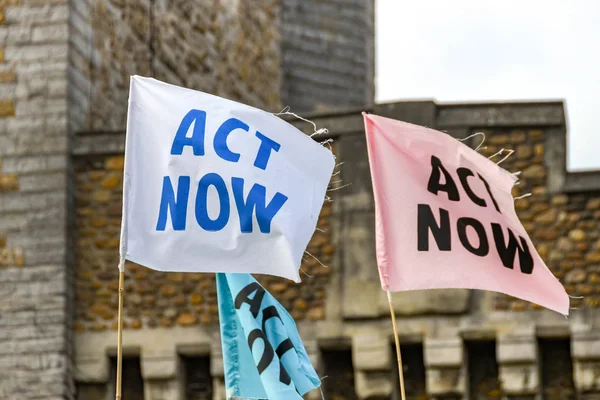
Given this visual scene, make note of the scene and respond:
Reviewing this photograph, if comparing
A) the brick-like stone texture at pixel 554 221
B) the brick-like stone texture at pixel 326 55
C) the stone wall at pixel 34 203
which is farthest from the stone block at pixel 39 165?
the brick-like stone texture at pixel 326 55

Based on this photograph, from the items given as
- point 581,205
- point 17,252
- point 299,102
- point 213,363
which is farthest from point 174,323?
point 299,102

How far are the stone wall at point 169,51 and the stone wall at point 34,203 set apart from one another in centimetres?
20

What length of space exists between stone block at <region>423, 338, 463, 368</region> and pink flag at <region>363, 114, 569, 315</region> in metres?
2.31

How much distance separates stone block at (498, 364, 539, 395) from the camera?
43.7ft

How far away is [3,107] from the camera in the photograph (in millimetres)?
14336

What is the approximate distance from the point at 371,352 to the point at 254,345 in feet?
8.95

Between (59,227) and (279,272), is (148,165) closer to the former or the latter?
(279,272)

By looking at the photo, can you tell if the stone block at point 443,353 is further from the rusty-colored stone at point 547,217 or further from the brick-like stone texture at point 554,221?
the rusty-colored stone at point 547,217

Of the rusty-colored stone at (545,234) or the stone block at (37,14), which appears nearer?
the rusty-colored stone at (545,234)

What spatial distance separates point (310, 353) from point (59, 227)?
6.91ft

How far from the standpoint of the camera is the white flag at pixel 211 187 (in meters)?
10.3

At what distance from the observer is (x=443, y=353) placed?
13.5 metres

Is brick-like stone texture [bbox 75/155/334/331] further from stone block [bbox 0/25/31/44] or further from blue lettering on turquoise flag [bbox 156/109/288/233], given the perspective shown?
blue lettering on turquoise flag [bbox 156/109/288/233]

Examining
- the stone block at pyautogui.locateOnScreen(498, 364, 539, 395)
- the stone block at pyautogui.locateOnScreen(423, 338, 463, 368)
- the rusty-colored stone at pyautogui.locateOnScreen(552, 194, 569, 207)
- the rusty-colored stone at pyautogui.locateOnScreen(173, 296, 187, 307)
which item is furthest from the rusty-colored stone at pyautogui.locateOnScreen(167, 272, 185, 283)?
the rusty-colored stone at pyautogui.locateOnScreen(552, 194, 569, 207)
